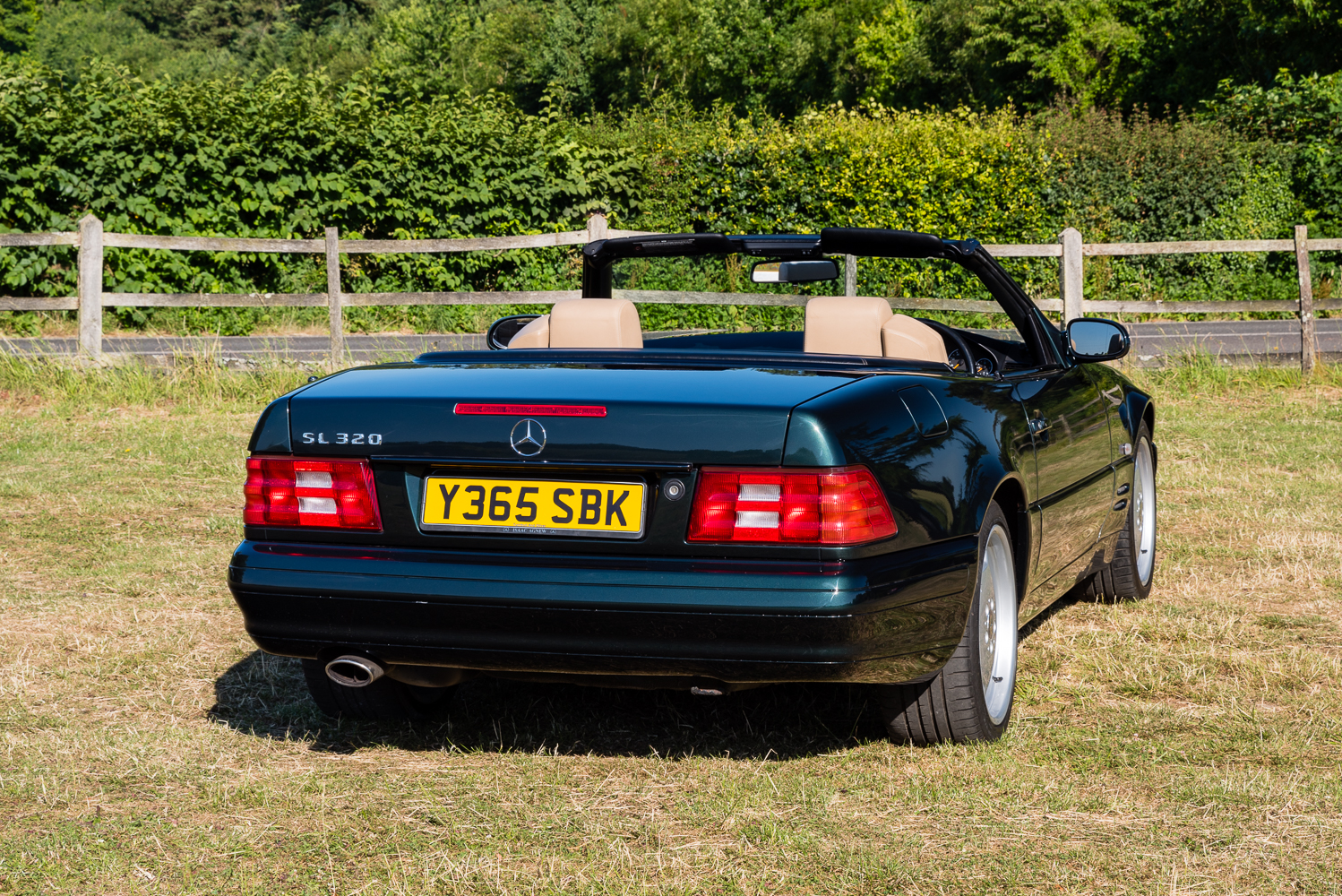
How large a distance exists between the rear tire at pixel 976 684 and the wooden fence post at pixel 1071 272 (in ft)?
33.1

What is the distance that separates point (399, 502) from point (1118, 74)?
134 feet

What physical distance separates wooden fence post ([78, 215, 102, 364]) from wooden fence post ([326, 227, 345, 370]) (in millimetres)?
2066

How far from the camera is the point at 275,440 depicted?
3562 mm

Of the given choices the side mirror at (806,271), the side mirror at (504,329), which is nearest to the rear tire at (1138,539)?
the side mirror at (806,271)

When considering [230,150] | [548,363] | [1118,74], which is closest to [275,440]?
[548,363]

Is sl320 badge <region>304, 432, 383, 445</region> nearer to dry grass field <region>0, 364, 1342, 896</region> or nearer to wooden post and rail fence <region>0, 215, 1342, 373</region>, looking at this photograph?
dry grass field <region>0, 364, 1342, 896</region>

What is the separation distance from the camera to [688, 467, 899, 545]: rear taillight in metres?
3.17

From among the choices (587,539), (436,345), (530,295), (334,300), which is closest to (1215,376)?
(530,295)

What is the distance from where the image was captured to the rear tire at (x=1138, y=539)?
5566mm

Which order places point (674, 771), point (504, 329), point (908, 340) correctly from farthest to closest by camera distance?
point (504, 329) < point (908, 340) < point (674, 771)

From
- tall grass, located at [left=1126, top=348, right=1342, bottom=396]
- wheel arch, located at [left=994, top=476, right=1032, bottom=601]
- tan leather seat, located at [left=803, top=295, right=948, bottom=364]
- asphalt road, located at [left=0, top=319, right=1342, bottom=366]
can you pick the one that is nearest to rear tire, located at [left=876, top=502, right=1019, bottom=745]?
wheel arch, located at [left=994, top=476, right=1032, bottom=601]

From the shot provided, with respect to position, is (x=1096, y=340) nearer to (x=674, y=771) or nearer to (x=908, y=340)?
(x=908, y=340)

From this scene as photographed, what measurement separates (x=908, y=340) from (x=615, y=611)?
60.4 inches

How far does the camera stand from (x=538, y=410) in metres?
3.35
